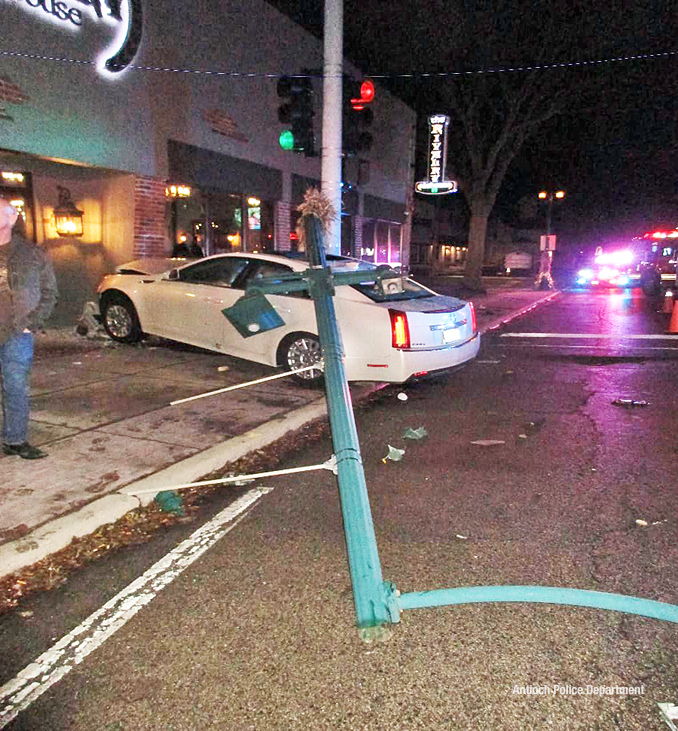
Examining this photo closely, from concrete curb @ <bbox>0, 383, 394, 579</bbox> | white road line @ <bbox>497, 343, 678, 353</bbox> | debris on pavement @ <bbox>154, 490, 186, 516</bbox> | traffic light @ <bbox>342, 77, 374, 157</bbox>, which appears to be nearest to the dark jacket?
concrete curb @ <bbox>0, 383, 394, 579</bbox>

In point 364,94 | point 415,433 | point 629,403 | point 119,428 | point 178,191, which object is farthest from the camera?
point 178,191

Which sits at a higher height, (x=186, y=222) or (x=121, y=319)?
(x=186, y=222)

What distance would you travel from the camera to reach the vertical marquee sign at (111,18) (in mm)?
9734

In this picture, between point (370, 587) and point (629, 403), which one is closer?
point (370, 587)

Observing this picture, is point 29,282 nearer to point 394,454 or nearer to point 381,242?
point 394,454

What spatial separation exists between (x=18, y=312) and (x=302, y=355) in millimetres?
3678

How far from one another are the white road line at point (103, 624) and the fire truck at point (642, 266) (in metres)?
21.5

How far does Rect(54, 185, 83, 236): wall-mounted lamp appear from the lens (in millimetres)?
11617

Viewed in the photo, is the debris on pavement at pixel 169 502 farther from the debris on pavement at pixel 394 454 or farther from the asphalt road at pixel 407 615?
the debris on pavement at pixel 394 454

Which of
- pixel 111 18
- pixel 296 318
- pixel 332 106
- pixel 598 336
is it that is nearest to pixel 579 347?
pixel 598 336

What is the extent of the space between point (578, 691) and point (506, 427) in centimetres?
398

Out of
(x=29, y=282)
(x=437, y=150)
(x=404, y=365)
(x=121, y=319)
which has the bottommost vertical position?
(x=404, y=365)

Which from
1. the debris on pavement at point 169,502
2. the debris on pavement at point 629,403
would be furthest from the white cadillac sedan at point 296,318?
the debris on pavement at point 169,502

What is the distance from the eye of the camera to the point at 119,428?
18.9ft
